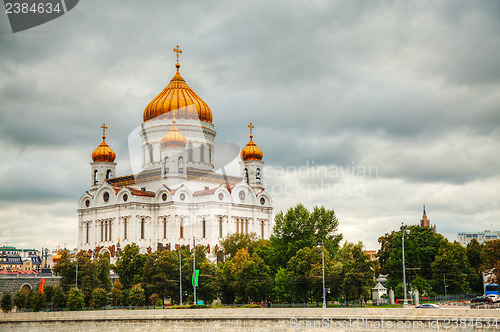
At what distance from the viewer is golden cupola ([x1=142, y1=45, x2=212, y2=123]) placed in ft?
313

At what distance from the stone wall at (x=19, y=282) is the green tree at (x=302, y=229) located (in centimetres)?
2483

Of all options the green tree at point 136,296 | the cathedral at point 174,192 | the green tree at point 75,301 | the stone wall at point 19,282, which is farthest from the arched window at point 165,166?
the green tree at point 75,301

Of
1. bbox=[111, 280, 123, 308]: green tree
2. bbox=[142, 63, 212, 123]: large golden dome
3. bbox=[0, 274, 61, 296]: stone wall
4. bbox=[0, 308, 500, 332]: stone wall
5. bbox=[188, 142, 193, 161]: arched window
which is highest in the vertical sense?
bbox=[142, 63, 212, 123]: large golden dome

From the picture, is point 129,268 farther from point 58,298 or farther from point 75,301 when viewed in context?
point 75,301

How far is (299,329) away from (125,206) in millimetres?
48388

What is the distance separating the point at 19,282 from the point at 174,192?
25.0m

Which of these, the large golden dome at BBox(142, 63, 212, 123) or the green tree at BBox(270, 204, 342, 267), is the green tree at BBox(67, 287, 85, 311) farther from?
the large golden dome at BBox(142, 63, 212, 123)

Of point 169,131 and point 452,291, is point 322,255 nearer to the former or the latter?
point 452,291

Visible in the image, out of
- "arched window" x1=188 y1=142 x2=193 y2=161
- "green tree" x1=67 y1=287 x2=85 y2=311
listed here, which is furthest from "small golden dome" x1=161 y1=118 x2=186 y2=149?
"green tree" x1=67 y1=287 x2=85 y2=311

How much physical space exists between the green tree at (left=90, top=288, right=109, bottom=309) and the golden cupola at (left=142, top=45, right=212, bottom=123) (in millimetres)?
38609

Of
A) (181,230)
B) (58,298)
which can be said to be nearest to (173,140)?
(181,230)

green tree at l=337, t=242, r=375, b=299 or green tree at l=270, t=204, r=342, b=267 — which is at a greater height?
green tree at l=270, t=204, r=342, b=267

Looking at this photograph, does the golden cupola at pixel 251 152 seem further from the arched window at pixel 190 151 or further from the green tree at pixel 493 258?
the green tree at pixel 493 258

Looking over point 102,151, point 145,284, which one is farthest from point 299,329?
point 102,151
